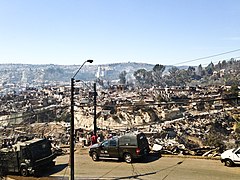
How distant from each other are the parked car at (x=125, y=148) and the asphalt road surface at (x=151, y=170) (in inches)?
17.0

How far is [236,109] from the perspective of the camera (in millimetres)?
61188

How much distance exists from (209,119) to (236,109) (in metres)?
6.67

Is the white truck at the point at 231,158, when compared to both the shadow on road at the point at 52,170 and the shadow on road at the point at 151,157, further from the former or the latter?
the shadow on road at the point at 52,170

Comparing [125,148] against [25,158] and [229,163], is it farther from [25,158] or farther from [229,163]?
[229,163]

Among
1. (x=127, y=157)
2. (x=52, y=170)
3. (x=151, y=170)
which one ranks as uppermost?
(x=127, y=157)

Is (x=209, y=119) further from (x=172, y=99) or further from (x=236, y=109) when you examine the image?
(x=172, y=99)

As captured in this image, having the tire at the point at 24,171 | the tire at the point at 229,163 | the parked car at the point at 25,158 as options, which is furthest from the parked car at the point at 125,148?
the tire at the point at 229,163

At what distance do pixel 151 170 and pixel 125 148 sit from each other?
2380mm

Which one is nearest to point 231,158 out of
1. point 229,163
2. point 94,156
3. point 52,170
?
point 229,163

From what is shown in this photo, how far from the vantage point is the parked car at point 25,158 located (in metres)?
17.2

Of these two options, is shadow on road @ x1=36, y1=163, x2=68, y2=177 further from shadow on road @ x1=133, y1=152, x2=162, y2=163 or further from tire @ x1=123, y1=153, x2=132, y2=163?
shadow on road @ x1=133, y1=152, x2=162, y2=163

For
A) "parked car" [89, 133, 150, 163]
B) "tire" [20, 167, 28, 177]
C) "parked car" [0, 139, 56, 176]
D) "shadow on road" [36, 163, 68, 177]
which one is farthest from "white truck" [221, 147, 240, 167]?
"tire" [20, 167, 28, 177]

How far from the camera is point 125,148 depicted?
730 inches

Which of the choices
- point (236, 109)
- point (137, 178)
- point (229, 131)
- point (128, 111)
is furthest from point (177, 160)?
point (128, 111)
